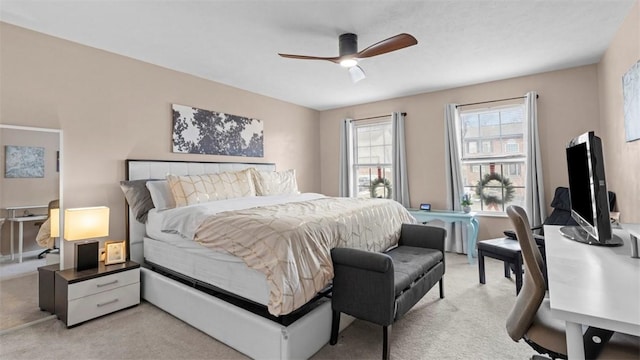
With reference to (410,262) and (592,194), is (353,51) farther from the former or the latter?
(592,194)

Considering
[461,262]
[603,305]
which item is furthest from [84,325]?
[461,262]

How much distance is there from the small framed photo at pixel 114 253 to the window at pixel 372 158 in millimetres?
3967

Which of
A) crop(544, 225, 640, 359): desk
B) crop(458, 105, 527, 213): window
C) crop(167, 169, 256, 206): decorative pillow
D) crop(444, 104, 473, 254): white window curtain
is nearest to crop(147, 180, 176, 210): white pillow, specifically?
crop(167, 169, 256, 206): decorative pillow

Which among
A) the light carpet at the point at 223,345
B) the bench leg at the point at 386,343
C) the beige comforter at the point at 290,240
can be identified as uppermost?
the beige comforter at the point at 290,240

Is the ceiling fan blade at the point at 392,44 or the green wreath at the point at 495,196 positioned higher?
the ceiling fan blade at the point at 392,44

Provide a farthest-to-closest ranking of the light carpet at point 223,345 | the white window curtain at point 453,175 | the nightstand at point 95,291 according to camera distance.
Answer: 1. the white window curtain at point 453,175
2. the nightstand at point 95,291
3. the light carpet at point 223,345

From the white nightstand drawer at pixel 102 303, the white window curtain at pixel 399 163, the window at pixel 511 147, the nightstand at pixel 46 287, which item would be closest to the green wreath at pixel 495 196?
the window at pixel 511 147

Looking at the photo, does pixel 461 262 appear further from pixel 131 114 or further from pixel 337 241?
pixel 131 114

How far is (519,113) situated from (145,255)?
206 inches

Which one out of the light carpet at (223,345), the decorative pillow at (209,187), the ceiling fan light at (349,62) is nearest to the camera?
the light carpet at (223,345)

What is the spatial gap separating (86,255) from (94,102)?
5.11 feet

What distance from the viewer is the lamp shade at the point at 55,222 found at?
8.99 feet

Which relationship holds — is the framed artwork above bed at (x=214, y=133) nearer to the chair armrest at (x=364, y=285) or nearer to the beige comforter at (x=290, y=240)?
the beige comforter at (x=290, y=240)

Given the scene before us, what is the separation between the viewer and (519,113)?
4.28 metres
